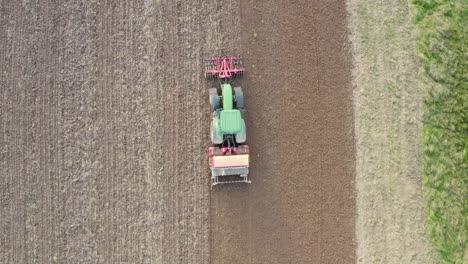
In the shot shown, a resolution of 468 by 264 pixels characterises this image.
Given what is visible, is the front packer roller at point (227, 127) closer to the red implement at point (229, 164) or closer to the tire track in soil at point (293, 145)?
the red implement at point (229, 164)

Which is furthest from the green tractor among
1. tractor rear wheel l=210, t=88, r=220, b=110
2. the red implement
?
the red implement

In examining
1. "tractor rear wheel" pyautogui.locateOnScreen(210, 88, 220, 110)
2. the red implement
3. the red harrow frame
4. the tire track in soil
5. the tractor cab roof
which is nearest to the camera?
the tractor cab roof

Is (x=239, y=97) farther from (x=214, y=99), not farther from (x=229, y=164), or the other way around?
(x=229, y=164)

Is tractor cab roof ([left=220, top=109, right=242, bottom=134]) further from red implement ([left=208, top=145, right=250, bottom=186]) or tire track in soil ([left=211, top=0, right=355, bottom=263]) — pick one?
tire track in soil ([left=211, top=0, right=355, bottom=263])

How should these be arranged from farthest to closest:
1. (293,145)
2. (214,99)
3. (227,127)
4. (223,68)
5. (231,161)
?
(293,145), (223,68), (214,99), (231,161), (227,127)

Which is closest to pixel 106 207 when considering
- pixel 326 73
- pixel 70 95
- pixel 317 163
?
pixel 70 95

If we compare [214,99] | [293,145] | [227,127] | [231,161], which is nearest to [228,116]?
[227,127]
